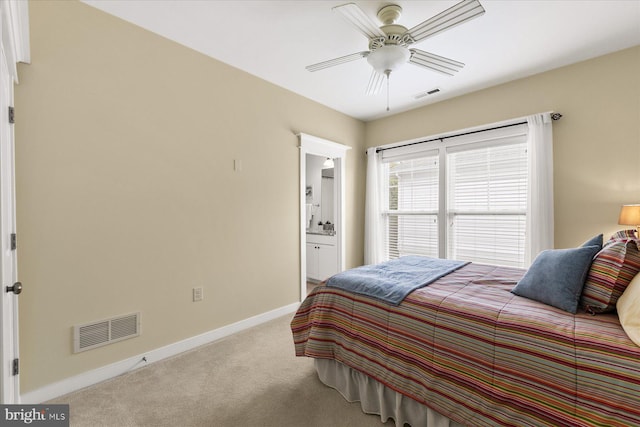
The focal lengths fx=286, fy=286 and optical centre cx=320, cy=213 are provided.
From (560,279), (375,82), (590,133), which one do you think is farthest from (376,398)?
(590,133)

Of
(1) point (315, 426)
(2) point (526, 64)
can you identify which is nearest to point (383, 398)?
(1) point (315, 426)

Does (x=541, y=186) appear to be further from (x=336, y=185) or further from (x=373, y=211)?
(x=336, y=185)

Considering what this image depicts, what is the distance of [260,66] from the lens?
9.71 feet

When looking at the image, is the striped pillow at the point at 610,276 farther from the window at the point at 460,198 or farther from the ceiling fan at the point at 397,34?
the window at the point at 460,198

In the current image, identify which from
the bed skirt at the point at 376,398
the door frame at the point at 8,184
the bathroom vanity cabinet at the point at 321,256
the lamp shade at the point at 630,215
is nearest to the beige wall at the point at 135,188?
the door frame at the point at 8,184

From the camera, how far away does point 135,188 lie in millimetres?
2303

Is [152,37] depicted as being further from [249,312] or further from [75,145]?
[249,312]

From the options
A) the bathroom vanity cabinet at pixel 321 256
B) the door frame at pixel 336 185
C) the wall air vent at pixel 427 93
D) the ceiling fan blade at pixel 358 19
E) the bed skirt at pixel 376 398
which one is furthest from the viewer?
the bathroom vanity cabinet at pixel 321 256

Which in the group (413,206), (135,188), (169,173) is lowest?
(413,206)

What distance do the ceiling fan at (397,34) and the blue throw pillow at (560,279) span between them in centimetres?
146

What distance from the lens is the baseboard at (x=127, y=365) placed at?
6.20 ft

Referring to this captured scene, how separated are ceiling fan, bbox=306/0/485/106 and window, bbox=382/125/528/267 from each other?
4.96 feet

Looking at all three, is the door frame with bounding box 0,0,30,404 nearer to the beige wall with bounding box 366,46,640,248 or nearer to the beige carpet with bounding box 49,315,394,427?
the beige carpet with bounding box 49,315,394,427

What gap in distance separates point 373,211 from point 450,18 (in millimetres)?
2963
